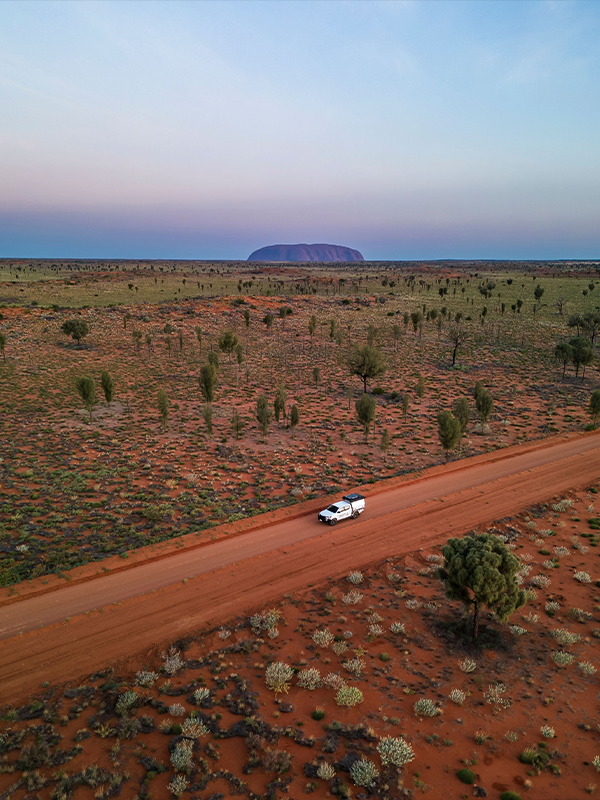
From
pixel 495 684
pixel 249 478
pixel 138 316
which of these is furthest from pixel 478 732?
pixel 138 316

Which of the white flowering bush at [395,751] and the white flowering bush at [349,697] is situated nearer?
the white flowering bush at [395,751]

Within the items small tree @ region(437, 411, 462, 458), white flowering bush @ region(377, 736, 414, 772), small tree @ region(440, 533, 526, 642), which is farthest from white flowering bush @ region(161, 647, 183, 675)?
small tree @ region(437, 411, 462, 458)

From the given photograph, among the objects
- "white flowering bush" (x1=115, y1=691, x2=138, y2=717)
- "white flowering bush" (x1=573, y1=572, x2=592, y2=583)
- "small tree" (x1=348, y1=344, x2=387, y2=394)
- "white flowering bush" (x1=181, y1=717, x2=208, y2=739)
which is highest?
"small tree" (x1=348, y1=344, x2=387, y2=394)

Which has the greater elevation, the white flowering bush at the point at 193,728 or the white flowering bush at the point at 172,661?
the white flowering bush at the point at 193,728

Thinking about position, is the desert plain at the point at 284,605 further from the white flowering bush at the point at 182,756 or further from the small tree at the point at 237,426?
the small tree at the point at 237,426

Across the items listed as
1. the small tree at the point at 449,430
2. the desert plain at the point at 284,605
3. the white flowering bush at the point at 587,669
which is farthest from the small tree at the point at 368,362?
the white flowering bush at the point at 587,669

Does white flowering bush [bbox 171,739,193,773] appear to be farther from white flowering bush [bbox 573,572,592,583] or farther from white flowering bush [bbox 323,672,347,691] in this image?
white flowering bush [bbox 573,572,592,583]

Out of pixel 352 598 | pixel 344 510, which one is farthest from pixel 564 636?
pixel 344 510
